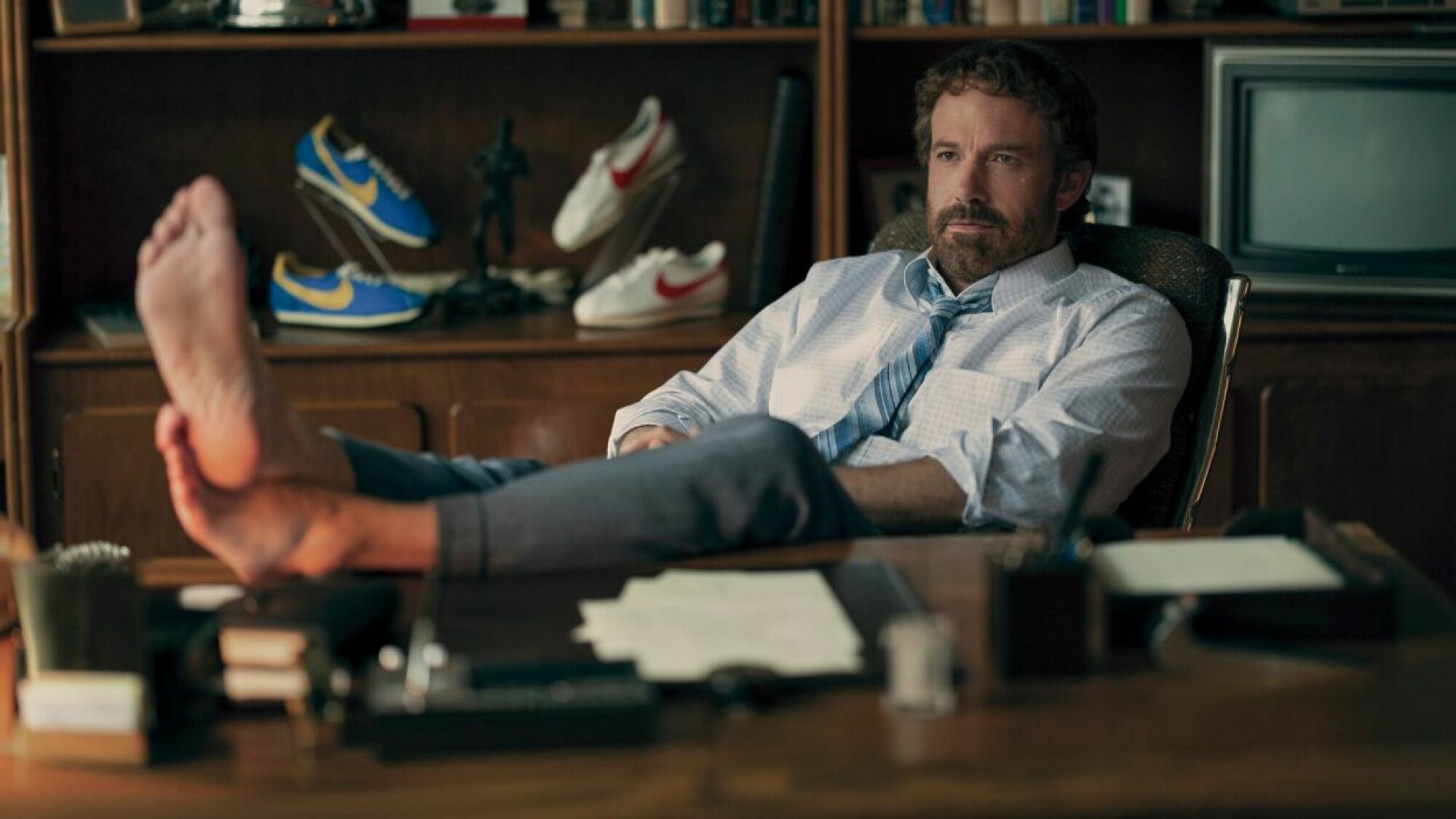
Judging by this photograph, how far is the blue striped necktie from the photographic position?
7.45 ft

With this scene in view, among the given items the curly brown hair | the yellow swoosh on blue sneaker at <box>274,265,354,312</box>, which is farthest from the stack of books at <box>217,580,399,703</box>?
the yellow swoosh on blue sneaker at <box>274,265,354,312</box>

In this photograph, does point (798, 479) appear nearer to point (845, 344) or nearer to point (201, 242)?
point (201, 242)

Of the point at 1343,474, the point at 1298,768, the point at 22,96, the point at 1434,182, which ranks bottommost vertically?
the point at 1343,474

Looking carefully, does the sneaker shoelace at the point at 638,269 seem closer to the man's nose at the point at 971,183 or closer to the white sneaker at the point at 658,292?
the white sneaker at the point at 658,292

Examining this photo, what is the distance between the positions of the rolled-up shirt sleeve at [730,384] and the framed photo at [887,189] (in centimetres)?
77

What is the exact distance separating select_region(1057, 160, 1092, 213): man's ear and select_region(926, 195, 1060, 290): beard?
0.03m

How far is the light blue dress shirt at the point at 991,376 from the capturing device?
2035mm

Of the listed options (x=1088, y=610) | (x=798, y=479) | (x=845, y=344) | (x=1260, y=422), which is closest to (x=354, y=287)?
(x=845, y=344)

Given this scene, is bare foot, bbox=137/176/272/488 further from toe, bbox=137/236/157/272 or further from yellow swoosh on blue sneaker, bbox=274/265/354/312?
yellow swoosh on blue sneaker, bbox=274/265/354/312

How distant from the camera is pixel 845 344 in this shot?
2408 mm

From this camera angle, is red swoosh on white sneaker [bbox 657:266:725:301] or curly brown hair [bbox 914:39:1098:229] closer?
curly brown hair [bbox 914:39:1098:229]

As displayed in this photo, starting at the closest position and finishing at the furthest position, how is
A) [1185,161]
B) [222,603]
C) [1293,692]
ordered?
[1293,692] < [222,603] < [1185,161]

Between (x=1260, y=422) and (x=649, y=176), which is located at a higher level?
(x=649, y=176)

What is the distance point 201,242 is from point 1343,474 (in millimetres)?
2107
